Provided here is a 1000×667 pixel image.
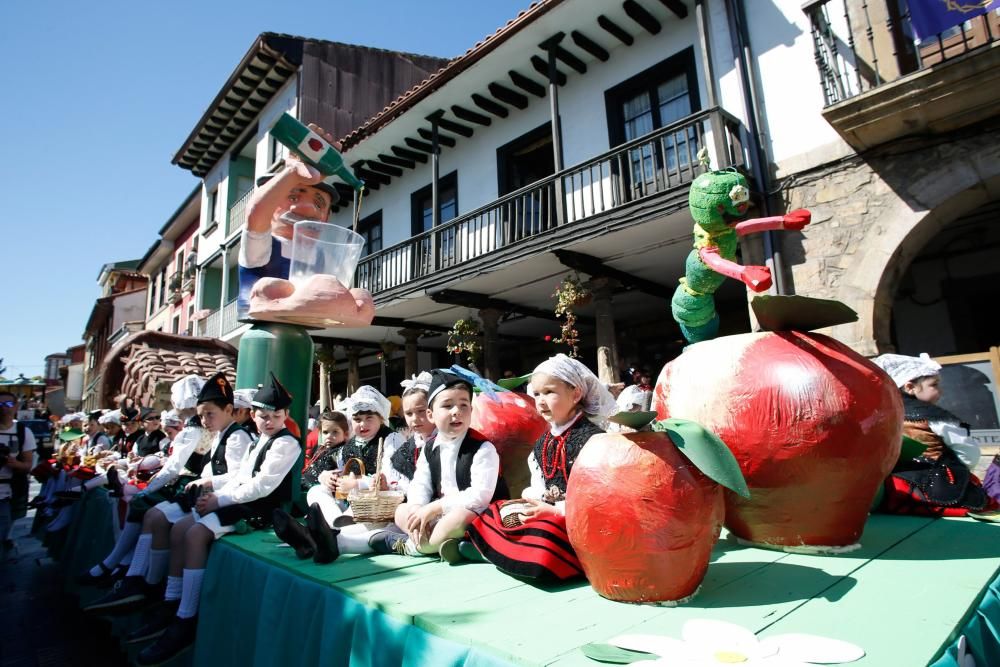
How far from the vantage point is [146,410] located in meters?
5.90

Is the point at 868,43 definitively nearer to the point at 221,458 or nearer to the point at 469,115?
the point at 469,115

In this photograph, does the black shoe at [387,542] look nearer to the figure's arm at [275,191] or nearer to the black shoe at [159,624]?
the black shoe at [159,624]

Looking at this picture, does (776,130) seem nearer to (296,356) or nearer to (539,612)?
(296,356)

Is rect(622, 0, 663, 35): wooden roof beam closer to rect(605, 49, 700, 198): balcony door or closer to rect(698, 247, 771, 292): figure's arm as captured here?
rect(605, 49, 700, 198): balcony door

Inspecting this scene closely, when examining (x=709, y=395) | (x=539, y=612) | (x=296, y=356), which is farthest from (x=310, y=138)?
(x=539, y=612)

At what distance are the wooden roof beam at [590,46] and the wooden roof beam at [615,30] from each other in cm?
33

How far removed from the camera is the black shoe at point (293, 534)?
83.5 inches

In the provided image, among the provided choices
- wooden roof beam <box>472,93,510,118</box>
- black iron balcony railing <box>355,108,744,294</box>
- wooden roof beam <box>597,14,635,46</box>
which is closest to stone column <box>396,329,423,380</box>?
black iron balcony railing <box>355,108,744,294</box>

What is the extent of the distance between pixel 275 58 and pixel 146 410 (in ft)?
35.8

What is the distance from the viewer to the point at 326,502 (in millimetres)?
3037

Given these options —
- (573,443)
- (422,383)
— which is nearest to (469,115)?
(422,383)

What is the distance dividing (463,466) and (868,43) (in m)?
6.60

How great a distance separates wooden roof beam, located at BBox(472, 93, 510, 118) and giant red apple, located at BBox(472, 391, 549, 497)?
317 inches

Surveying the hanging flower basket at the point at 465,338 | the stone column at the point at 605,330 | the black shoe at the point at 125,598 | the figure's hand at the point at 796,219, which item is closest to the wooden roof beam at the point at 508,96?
Answer: the stone column at the point at 605,330
